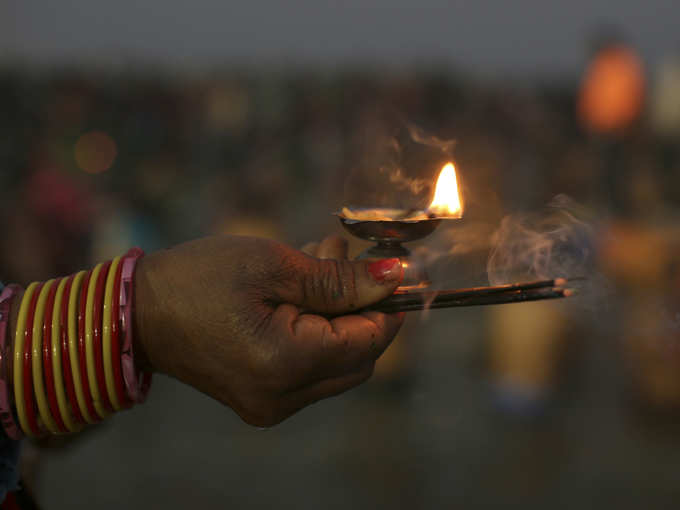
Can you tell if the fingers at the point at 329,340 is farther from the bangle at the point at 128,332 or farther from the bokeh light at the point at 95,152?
the bokeh light at the point at 95,152

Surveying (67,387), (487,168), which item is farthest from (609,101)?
(67,387)

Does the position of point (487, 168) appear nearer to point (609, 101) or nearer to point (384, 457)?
point (609, 101)

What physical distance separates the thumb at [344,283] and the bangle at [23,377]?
0.65 metres

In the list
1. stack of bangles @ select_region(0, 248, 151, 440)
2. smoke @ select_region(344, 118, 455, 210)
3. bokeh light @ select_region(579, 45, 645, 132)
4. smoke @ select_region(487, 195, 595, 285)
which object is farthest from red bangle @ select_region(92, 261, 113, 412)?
bokeh light @ select_region(579, 45, 645, 132)

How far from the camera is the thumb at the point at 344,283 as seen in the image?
1.64 metres

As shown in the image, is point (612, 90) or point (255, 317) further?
point (612, 90)

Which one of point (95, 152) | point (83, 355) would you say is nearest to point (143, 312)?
point (83, 355)

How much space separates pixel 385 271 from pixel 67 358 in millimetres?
815

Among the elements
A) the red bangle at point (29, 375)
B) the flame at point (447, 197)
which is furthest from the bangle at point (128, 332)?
the flame at point (447, 197)

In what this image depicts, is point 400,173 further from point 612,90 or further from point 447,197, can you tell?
point 612,90

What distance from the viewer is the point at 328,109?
18094mm

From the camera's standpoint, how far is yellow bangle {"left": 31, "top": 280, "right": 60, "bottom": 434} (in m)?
1.56

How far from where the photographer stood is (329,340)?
162 centimetres

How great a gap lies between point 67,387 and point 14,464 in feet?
0.92
